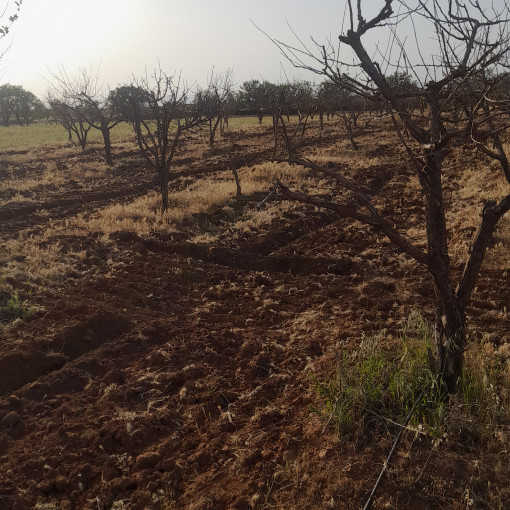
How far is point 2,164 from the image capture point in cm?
1739

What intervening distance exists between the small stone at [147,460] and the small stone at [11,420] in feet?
3.68

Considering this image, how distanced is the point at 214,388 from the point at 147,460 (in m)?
0.86

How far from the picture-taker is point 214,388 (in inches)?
146

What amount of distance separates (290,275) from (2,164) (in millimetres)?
15847

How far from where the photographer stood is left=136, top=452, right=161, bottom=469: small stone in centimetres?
296

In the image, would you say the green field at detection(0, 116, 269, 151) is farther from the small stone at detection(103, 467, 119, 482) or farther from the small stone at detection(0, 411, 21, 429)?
the small stone at detection(103, 467, 119, 482)

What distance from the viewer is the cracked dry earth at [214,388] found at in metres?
2.60

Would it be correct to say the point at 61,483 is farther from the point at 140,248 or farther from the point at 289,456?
the point at 140,248

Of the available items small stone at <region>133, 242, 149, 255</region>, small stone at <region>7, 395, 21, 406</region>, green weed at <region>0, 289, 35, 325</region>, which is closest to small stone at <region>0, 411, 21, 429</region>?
small stone at <region>7, 395, 21, 406</region>

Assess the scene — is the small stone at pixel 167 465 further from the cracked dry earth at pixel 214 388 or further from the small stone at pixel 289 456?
the small stone at pixel 289 456

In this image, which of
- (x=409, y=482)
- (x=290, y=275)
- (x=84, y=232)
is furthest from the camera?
(x=84, y=232)

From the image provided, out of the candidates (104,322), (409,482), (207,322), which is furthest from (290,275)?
(409,482)

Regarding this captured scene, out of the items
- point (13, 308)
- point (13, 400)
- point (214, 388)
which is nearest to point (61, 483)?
point (13, 400)

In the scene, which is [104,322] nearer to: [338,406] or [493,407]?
[338,406]
